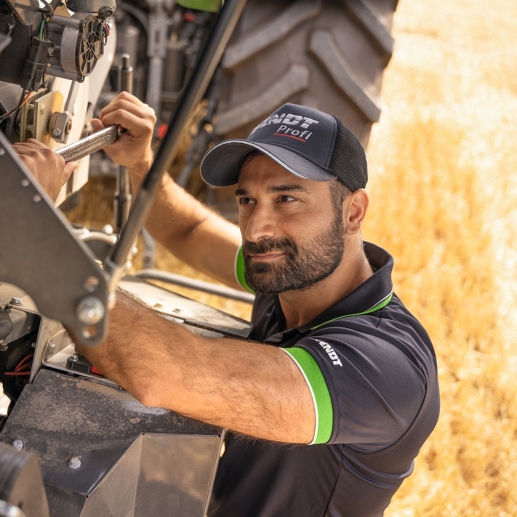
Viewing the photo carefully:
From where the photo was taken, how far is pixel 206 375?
1.10 metres

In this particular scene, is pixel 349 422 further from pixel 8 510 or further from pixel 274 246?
pixel 8 510

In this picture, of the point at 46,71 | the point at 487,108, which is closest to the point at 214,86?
the point at 46,71

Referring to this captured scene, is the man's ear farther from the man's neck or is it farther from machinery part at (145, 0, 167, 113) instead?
machinery part at (145, 0, 167, 113)

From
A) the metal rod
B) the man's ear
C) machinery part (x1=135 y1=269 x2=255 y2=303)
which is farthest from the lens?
machinery part (x1=135 y1=269 x2=255 y2=303)

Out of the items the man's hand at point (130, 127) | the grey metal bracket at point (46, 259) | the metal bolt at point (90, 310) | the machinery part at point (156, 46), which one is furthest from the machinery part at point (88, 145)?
the machinery part at point (156, 46)

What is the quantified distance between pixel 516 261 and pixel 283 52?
4.92 feet

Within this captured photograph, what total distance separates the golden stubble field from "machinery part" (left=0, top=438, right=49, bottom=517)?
4.30 feet

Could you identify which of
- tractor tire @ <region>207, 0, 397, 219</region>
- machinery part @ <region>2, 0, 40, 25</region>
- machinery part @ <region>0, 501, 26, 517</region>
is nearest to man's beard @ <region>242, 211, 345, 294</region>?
machinery part @ <region>2, 0, 40, 25</region>

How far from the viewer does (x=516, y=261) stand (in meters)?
3.16

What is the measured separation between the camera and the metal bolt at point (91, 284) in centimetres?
80

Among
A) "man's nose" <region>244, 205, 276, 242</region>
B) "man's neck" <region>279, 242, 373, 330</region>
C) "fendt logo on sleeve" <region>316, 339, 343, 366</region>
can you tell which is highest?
"man's nose" <region>244, 205, 276, 242</region>

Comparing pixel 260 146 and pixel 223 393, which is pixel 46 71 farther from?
pixel 223 393

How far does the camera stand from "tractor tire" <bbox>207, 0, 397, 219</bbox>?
243 cm

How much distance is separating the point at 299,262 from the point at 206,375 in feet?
1.44
